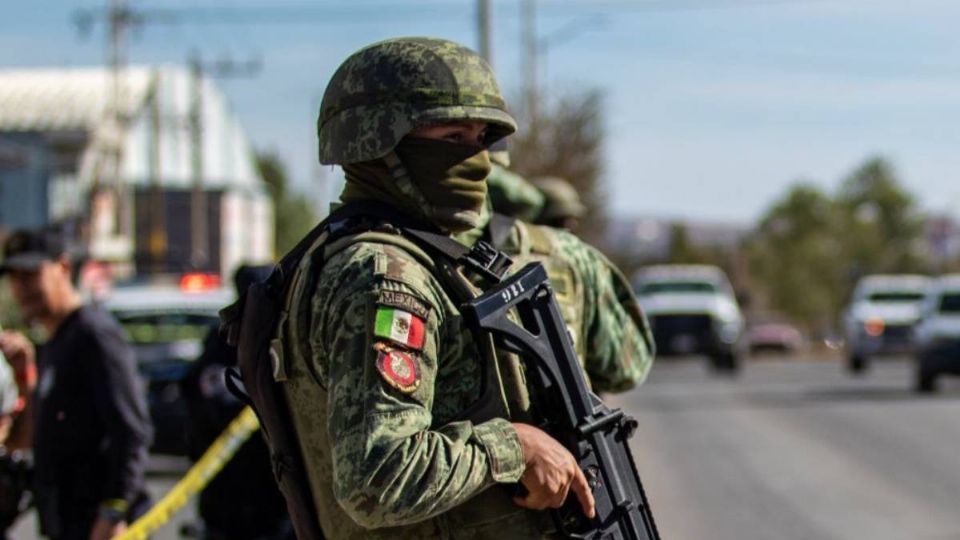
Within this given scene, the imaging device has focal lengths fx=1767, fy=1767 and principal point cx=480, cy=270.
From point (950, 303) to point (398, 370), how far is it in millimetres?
23494

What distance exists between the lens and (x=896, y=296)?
3419 cm

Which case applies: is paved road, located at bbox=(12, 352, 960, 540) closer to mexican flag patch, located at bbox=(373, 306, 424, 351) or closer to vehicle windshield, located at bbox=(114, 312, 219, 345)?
vehicle windshield, located at bbox=(114, 312, 219, 345)

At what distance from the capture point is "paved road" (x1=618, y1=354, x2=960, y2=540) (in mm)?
11273

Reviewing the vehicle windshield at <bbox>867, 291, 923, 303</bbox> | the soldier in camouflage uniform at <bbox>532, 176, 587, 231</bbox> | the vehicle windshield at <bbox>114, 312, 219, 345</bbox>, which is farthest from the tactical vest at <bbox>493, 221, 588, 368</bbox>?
the vehicle windshield at <bbox>867, 291, 923, 303</bbox>

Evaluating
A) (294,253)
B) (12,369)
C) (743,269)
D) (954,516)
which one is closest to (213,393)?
(12,369)

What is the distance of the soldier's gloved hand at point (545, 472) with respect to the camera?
288 cm

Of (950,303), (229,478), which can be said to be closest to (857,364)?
(950,303)

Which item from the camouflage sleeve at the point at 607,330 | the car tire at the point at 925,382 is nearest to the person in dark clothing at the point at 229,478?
the camouflage sleeve at the point at 607,330

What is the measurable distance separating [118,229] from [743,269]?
8595 centimetres

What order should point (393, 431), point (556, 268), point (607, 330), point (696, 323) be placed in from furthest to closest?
point (696, 323), point (607, 330), point (556, 268), point (393, 431)

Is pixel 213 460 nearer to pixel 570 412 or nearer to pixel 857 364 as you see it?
pixel 570 412

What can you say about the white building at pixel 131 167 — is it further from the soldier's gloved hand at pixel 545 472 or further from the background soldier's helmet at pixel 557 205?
the soldier's gloved hand at pixel 545 472

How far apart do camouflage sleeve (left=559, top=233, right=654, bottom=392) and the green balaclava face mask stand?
33.6 inches

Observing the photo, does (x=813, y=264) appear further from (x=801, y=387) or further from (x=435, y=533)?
(x=435, y=533)
